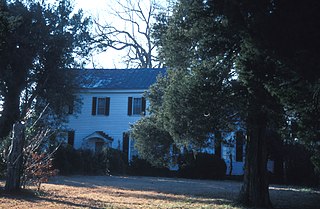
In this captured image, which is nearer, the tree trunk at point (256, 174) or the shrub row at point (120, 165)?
the tree trunk at point (256, 174)

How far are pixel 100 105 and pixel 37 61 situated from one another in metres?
9.14

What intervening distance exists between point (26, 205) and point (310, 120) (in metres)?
6.56

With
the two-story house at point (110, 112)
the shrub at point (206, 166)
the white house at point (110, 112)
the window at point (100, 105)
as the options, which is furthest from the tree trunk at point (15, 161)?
the window at point (100, 105)

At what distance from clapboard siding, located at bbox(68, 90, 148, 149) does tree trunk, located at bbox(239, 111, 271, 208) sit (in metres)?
18.2

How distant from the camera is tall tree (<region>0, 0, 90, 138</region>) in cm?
2056

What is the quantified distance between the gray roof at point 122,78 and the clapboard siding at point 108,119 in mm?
530

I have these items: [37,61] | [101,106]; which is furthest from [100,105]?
[37,61]

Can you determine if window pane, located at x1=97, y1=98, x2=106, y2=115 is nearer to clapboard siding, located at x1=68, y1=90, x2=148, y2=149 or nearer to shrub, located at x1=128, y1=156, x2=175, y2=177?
clapboard siding, located at x1=68, y1=90, x2=148, y2=149

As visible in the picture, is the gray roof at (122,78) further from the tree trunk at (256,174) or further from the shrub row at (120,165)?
the tree trunk at (256,174)

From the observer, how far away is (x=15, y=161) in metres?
11.4

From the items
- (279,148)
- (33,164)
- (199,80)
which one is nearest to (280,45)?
(199,80)

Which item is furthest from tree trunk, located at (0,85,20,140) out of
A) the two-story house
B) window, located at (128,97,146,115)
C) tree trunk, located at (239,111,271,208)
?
tree trunk, located at (239,111,271,208)

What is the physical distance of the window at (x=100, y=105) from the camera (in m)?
29.8

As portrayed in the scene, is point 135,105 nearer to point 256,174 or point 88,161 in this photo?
point 88,161
